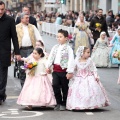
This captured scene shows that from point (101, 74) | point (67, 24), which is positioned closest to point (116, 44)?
point (101, 74)

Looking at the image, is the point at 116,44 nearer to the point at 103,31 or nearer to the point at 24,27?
the point at 103,31

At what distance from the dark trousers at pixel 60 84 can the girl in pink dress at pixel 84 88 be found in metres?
0.13

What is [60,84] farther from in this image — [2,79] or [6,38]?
[6,38]

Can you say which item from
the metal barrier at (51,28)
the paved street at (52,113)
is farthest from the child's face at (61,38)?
the metal barrier at (51,28)

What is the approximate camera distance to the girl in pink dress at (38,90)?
38.1 feet

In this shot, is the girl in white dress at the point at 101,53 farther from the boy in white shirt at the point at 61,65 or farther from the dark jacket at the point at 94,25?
the boy in white shirt at the point at 61,65

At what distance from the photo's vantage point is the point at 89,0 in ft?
188

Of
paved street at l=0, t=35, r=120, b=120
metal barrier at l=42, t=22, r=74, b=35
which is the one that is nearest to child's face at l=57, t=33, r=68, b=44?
paved street at l=0, t=35, r=120, b=120

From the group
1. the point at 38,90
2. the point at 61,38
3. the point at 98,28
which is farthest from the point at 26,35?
the point at 98,28

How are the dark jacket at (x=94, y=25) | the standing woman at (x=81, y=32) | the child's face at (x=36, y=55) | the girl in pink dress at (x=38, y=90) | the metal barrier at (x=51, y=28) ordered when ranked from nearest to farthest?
the girl in pink dress at (x=38, y=90) → the child's face at (x=36, y=55) → the standing woman at (x=81, y=32) → the dark jacket at (x=94, y=25) → the metal barrier at (x=51, y=28)

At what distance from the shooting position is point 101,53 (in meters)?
21.4

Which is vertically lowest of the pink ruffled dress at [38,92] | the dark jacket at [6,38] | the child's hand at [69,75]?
the pink ruffled dress at [38,92]

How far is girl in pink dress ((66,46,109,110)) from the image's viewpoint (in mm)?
11492

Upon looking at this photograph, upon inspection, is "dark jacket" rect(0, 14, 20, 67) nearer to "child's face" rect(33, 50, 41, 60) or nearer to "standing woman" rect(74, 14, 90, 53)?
"child's face" rect(33, 50, 41, 60)
